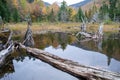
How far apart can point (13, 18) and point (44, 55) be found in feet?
199

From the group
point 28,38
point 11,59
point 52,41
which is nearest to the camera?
point 11,59

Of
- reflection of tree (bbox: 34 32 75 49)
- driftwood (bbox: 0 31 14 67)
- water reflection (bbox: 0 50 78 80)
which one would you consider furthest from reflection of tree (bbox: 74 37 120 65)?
driftwood (bbox: 0 31 14 67)

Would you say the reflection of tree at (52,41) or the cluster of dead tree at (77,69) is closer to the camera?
the cluster of dead tree at (77,69)

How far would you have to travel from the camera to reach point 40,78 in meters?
17.2

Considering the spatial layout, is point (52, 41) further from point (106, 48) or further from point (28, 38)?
point (106, 48)

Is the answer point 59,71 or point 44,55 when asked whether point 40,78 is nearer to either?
point 59,71

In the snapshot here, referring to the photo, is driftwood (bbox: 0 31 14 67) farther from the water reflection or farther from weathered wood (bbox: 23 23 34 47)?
weathered wood (bbox: 23 23 34 47)

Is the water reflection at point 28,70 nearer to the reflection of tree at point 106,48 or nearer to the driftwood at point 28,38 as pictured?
the driftwood at point 28,38

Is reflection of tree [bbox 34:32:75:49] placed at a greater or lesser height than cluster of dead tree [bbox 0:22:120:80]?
lesser

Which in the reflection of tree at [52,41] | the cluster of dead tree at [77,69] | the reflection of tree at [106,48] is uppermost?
the cluster of dead tree at [77,69]

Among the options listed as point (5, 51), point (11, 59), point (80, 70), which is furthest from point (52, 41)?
point (80, 70)

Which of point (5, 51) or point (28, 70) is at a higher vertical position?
point (5, 51)

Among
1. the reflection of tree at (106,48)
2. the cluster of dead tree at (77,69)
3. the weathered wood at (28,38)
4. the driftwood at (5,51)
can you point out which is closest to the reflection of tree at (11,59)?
the driftwood at (5,51)

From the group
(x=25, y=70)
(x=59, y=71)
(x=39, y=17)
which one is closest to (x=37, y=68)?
(x=25, y=70)
